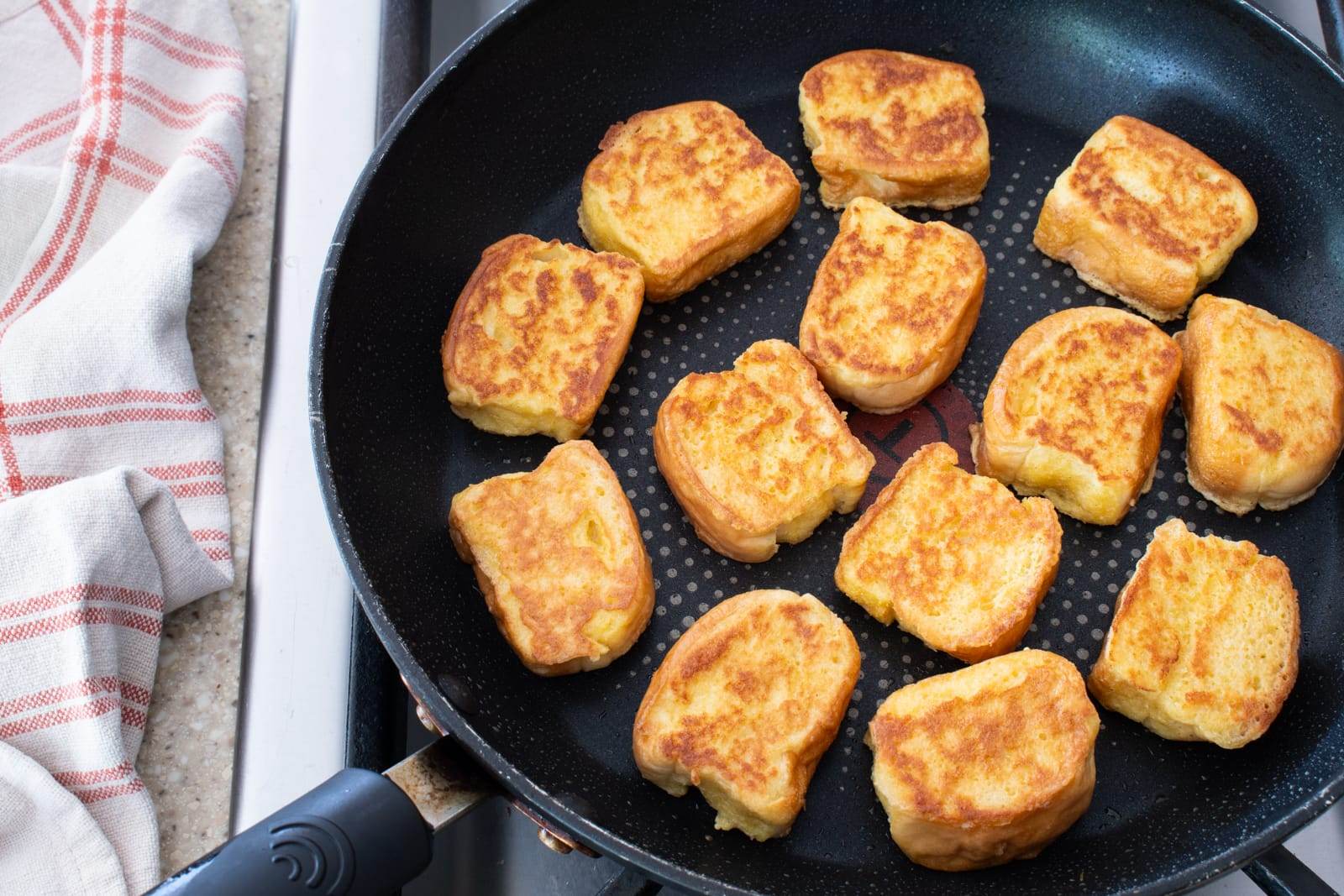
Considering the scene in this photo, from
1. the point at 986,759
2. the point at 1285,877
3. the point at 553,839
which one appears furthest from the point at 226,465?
the point at 1285,877

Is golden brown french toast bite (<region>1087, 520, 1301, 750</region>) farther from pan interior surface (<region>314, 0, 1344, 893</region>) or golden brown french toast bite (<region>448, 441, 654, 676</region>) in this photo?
golden brown french toast bite (<region>448, 441, 654, 676</region>)

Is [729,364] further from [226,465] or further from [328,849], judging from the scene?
[328,849]

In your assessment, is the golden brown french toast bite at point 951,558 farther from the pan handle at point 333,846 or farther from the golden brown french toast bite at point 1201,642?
the pan handle at point 333,846

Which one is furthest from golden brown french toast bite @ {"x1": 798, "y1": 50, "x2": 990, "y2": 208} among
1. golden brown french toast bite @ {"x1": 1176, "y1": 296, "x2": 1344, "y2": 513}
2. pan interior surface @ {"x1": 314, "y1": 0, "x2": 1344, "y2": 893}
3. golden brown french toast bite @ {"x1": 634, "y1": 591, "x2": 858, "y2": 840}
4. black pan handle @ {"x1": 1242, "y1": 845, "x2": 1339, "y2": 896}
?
black pan handle @ {"x1": 1242, "y1": 845, "x2": 1339, "y2": 896}

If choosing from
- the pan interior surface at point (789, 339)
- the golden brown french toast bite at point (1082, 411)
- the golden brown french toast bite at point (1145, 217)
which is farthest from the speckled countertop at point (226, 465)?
the golden brown french toast bite at point (1145, 217)

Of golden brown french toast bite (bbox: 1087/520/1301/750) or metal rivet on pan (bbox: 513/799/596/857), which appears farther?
golden brown french toast bite (bbox: 1087/520/1301/750)
